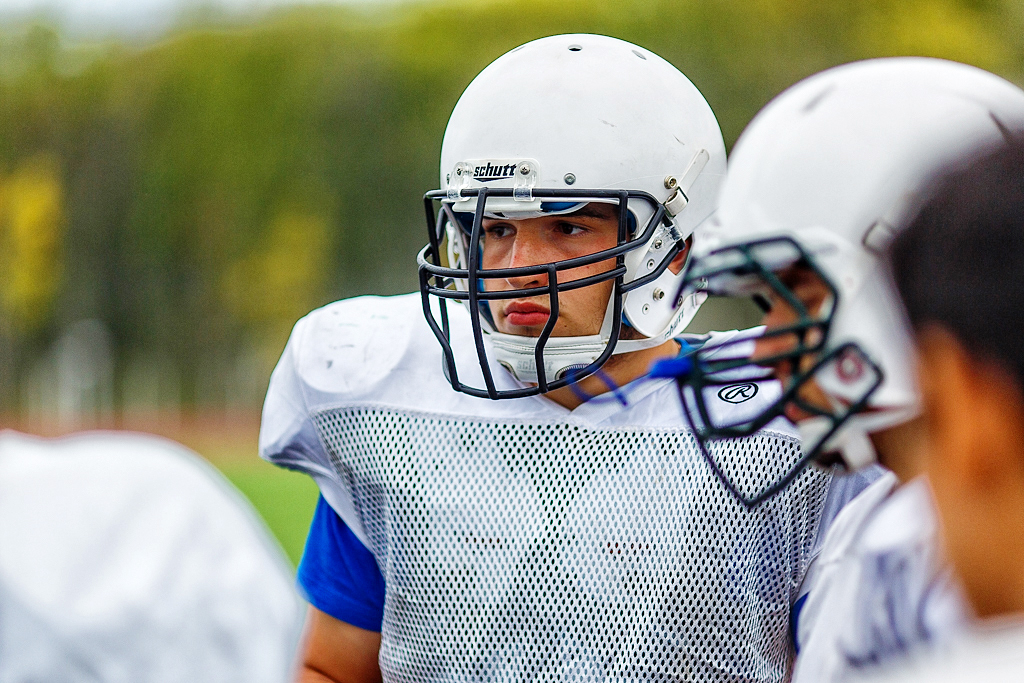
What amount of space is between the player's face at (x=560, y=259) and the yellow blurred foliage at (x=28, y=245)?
22.1 meters

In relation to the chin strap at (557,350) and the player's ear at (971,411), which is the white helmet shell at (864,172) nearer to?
the player's ear at (971,411)

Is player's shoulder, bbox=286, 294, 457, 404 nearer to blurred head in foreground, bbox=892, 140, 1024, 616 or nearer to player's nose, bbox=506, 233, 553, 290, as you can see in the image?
player's nose, bbox=506, 233, 553, 290

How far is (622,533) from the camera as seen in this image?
6.12 ft

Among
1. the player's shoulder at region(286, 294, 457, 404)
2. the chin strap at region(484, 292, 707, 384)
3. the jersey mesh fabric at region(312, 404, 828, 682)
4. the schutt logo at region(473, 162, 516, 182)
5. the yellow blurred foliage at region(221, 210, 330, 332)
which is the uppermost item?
the schutt logo at region(473, 162, 516, 182)

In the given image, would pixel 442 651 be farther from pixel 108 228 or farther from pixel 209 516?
pixel 108 228

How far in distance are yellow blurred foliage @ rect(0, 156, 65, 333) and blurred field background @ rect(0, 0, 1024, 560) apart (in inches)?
1.7

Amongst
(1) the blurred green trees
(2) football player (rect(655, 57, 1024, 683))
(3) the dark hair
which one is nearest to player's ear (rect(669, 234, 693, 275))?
(2) football player (rect(655, 57, 1024, 683))

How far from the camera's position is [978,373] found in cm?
112

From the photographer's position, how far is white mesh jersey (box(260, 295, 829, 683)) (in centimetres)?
183

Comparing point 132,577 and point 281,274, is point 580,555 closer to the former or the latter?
point 132,577

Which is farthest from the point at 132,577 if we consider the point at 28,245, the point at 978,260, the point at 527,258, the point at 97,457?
the point at 28,245

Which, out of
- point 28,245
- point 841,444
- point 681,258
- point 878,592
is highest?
point 681,258

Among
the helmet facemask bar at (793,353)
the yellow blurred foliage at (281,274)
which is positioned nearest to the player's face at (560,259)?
the helmet facemask bar at (793,353)

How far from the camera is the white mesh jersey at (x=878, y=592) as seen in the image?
1.34 m
